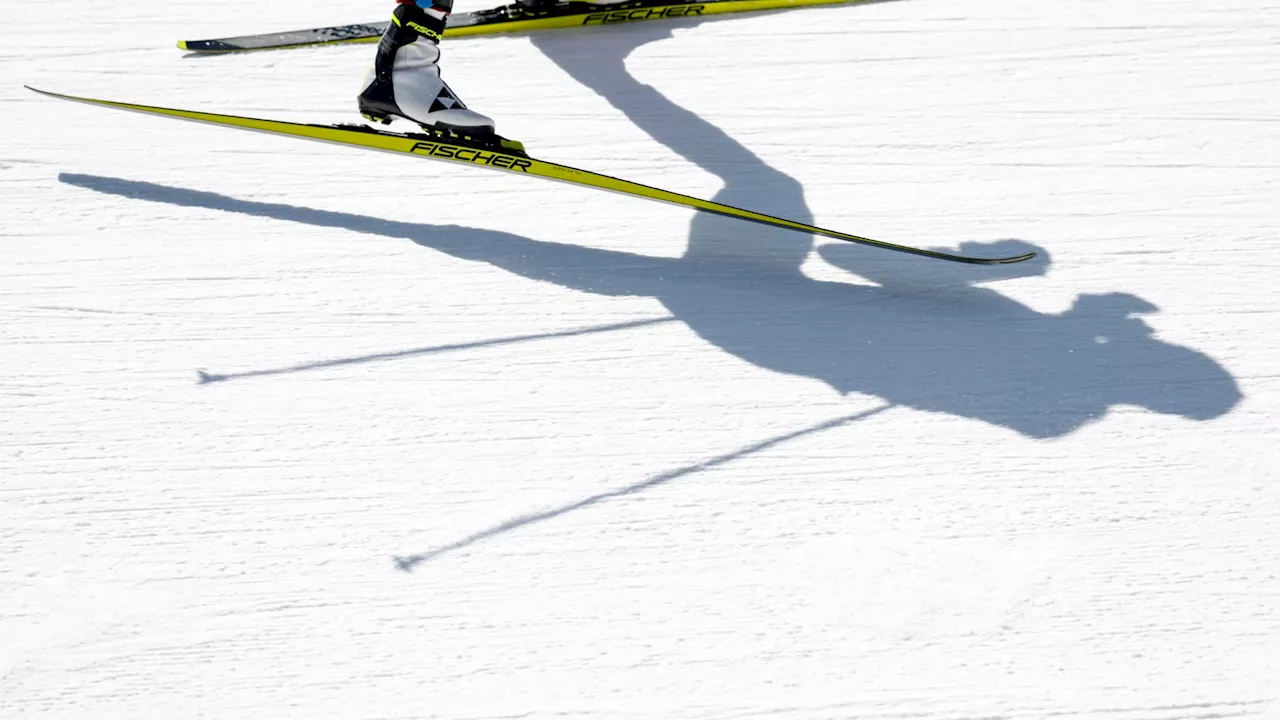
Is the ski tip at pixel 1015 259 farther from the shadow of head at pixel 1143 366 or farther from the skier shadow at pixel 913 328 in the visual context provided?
the shadow of head at pixel 1143 366

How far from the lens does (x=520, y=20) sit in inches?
133

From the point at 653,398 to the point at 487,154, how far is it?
0.77 metres

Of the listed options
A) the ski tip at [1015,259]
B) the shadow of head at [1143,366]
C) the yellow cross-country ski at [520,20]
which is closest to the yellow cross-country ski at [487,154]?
the ski tip at [1015,259]

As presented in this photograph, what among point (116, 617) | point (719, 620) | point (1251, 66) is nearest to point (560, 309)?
point (719, 620)

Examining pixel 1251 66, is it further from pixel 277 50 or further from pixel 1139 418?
pixel 277 50

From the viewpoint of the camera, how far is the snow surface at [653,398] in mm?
1577

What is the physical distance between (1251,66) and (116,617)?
3161 mm

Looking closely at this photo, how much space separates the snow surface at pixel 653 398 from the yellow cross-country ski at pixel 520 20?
3.2 inches

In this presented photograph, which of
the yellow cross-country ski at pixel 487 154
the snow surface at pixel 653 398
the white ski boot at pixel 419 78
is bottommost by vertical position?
the snow surface at pixel 653 398

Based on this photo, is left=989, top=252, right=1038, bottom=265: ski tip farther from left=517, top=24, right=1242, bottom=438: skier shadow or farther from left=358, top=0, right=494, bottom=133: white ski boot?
left=358, top=0, right=494, bottom=133: white ski boot

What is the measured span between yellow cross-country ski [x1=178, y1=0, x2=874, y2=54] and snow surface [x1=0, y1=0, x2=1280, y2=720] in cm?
8

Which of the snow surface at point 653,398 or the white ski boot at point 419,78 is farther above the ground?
the white ski boot at point 419,78

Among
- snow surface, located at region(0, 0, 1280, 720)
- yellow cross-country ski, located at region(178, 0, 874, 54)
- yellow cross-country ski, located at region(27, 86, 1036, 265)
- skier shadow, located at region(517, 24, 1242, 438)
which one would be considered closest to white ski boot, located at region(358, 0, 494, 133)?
yellow cross-country ski, located at region(27, 86, 1036, 265)

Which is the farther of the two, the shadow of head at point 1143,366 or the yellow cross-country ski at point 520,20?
the yellow cross-country ski at point 520,20
